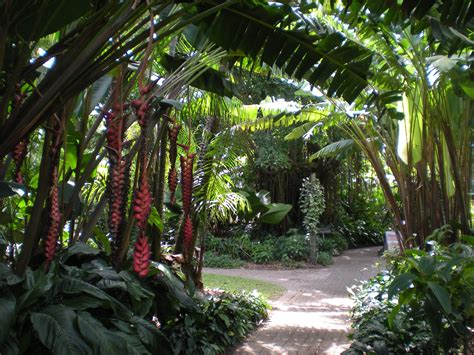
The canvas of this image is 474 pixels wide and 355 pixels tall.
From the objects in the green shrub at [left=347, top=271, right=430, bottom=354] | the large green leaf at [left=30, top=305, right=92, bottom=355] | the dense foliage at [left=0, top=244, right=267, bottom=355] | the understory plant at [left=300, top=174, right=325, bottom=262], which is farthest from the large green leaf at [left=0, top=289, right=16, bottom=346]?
the understory plant at [left=300, top=174, right=325, bottom=262]

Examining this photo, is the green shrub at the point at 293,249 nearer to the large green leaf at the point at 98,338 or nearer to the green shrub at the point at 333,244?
the green shrub at the point at 333,244

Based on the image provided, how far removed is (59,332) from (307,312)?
6037mm

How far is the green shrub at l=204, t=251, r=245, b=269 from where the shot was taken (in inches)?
598

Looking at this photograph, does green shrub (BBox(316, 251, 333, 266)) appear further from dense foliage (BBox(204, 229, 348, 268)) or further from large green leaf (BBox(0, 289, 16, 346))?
large green leaf (BBox(0, 289, 16, 346))

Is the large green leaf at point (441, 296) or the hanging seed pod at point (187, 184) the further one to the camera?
the large green leaf at point (441, 296)

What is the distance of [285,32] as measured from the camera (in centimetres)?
396

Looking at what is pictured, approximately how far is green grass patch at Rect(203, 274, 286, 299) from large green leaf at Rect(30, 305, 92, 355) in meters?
7.24

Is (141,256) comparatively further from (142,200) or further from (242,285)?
(242,285)

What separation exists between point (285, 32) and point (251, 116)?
595cm

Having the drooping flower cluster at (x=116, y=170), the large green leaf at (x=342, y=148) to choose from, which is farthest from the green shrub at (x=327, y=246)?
the drooping flower cluster at (x=116, y=170)

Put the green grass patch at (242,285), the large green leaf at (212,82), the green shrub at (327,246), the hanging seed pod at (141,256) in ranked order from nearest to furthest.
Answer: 1. the hanging seed pod at (141,256)
2. the large green leaf at (212,82)
3. the green grass patch at (242,285)
4. the green shrub at (327,246)

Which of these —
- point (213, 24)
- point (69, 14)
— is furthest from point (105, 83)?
point (69, 14)

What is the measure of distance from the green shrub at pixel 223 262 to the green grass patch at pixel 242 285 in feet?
7.27

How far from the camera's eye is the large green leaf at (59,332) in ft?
9.05
